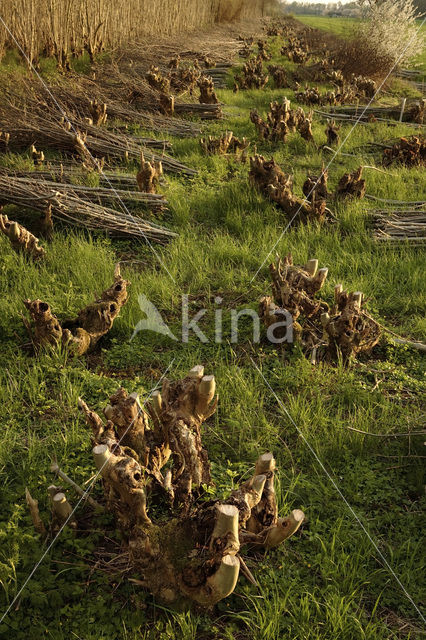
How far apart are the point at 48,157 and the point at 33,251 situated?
8.34 feet

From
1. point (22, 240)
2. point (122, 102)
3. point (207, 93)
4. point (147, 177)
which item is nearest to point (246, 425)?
point (22, 240)

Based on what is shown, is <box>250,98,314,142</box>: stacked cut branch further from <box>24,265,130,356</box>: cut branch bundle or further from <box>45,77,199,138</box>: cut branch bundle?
<box>24,265,130,356</box>: cut branch bundle

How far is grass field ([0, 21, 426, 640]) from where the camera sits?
1859 millimetres

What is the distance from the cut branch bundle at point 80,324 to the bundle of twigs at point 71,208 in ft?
4.13

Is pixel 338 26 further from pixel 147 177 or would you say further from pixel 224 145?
pixel 147 177

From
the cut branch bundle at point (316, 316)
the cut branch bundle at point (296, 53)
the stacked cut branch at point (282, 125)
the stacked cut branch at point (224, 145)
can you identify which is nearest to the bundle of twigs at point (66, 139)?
the stacked cut branch at point (224, 145)

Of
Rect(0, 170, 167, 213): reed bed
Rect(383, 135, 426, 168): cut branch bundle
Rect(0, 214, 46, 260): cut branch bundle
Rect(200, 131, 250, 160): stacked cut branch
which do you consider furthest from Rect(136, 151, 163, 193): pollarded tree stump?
Rect(383, 135, 426, 168): cut branch bundle

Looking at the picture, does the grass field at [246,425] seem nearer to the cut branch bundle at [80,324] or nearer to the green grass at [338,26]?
the cut branch bundle at [80,324]

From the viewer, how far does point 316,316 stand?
3.63m

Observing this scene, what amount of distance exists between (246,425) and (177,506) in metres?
0.74

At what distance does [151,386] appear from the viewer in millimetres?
3096

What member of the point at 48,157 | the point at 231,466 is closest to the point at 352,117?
the point at 48,157

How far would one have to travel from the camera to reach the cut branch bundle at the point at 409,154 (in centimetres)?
664

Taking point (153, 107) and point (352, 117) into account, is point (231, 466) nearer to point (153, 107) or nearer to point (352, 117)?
point (153, 107)
